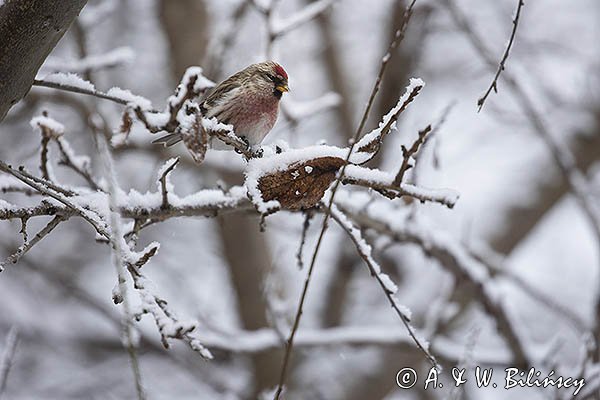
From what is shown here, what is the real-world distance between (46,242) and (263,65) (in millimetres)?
5610

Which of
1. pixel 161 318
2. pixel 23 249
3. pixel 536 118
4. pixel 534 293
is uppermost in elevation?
pixel 536 118

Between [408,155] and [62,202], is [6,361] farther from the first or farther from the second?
[408,155]

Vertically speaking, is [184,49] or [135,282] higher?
[184,49]

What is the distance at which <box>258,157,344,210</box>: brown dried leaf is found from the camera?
1913 millimetres

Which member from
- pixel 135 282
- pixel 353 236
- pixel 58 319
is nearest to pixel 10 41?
pixel 135 282

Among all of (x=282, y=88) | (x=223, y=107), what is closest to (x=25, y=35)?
(x=223, y=107)

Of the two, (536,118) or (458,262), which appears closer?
(458,262)

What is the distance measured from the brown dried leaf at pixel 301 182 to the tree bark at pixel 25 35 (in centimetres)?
67

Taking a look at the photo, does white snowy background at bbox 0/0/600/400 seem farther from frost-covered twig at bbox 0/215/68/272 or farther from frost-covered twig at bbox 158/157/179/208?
frost-covered twig at bbox 0/215/68/272

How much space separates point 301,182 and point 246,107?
3.85ft

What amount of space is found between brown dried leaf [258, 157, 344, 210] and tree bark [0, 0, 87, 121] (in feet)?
2.19

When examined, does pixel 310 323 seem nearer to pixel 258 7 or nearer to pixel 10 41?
pixel 258 7

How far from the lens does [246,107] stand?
9.94 ft

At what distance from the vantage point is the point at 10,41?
5.80 feet
